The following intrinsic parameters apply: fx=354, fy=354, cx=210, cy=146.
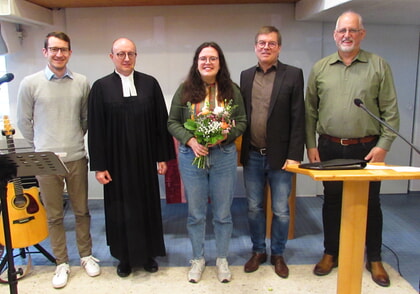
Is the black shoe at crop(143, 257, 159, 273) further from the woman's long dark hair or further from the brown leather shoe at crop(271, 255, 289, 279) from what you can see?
the woman's long dark hair

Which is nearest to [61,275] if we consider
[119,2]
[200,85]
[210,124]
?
[210,124]

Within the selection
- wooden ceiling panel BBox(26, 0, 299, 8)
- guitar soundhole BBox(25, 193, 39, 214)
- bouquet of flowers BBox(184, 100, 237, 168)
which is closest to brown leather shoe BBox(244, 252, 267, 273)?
bouquet of flowers BBox(184, 100, 237, 168)

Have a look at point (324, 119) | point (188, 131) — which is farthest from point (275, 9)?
point (188, 131)

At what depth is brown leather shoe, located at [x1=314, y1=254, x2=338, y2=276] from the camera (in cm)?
265

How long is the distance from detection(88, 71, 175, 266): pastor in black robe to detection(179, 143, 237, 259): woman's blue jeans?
11.2 inches

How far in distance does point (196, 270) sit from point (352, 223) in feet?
4.07

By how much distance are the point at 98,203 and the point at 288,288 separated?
8.84 feet

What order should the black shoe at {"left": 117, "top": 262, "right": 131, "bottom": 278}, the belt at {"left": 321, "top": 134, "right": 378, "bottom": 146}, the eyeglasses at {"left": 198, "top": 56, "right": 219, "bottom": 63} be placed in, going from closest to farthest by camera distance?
the eyeglasses at {"left": 198, "top": 56, "right": 219, "bottom": 63}
the belt at {"left": 321, "top": 134, "right": 378, "bottom": 146}
the black shoe at {"left": 117, "top": 262, "right": 131, "bottom": 278}

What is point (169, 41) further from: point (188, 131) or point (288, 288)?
point (288, 288)

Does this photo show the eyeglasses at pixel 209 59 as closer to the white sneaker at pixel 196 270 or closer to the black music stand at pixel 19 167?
the black music stand at pixel 19 167

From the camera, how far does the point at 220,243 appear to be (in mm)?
2615

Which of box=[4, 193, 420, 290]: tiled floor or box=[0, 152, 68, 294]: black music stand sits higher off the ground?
box=[0, 152, 68, 294]: black music stand

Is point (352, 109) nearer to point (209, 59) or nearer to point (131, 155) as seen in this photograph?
point (209, 59)

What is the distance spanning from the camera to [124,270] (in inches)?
106
